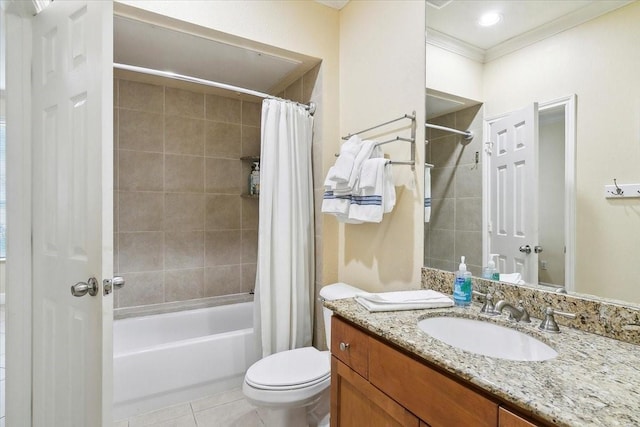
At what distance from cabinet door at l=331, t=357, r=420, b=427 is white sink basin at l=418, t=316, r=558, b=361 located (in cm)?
26

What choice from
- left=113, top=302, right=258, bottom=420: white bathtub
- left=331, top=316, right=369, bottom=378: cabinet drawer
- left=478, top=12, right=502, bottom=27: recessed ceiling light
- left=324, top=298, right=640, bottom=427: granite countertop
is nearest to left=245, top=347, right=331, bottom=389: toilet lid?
left=331, top=316, right=369, bottom=378: cabinet drawer

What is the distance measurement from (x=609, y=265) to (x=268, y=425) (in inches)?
64.2

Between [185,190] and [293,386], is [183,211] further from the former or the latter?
[293,386]

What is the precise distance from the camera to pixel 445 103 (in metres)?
1.41

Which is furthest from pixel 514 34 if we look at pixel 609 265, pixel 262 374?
pixel 262 374

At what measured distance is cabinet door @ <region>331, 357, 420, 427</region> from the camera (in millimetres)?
834

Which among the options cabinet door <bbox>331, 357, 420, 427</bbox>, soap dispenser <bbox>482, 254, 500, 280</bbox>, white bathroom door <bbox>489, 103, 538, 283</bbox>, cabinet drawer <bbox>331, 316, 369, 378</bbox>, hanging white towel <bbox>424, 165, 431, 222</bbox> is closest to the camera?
cabinet door <bbox>331, 357, 420, 427</bbox>

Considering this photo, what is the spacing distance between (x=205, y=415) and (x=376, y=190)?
1.63 meters

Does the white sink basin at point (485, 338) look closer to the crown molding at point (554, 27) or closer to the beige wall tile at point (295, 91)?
the crown molding at point (554, 27)

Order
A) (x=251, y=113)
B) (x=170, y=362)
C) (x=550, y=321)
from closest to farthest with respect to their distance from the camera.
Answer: (x=550, y=321), (x=170, y=362), (x=251, y=113)

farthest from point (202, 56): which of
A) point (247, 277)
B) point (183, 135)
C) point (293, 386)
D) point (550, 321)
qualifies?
point (550, 321)

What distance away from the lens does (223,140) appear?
270 centimetres

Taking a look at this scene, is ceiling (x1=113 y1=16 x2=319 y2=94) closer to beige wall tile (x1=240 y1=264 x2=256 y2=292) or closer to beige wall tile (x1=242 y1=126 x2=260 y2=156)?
beige wall tile (x1=242 y1=126 x2=260 y2=156)

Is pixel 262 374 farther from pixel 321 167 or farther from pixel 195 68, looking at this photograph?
pixel 195 68
